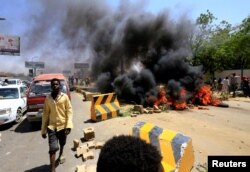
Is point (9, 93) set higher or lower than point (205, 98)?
higher

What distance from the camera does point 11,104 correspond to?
12.3m

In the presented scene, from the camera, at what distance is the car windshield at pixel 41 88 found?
1210 cm

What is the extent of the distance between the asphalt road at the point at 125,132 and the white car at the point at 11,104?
370mm

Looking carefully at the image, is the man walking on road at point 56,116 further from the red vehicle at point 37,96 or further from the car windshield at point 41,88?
the car windshield at point 41,88

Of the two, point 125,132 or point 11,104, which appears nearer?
point 125,132

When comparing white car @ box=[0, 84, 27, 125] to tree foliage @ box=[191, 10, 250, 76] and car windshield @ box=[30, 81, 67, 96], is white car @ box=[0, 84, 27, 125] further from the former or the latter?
tree foliage @ box=[191, 10, 250, 76]

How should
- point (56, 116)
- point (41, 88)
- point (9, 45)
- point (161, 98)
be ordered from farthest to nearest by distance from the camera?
point (9, 45)
point (161, 98)
point (41, 88)
point (56, 116)

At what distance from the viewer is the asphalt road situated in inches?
274

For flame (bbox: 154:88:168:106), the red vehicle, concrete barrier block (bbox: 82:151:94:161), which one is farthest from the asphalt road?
flame (bbox: 154:88:168:106)

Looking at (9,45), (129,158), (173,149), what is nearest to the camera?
(129,158)

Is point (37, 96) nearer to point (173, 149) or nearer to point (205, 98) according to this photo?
point (173, 149)

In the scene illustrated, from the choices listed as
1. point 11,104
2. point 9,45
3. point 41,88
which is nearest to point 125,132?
point 41,88

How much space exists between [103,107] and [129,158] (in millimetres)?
10603

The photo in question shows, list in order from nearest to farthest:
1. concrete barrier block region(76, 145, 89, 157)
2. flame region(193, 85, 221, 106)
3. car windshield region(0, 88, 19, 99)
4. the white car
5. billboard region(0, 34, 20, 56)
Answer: concrete barrier block region(76, 145, 89, 157) → the white car → car windshield region(0, 88, 19, 99) → flame region(193, 85, 221, 106) → billboard region(0, 34, 20, 56)
